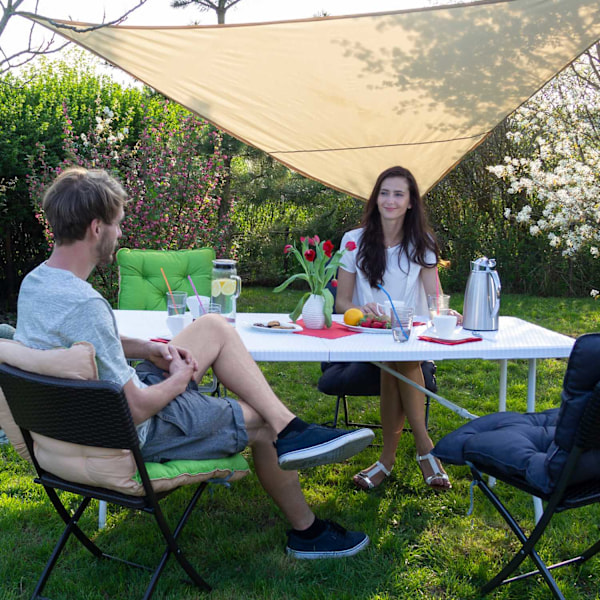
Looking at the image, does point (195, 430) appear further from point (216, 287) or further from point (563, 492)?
point (563, 492)

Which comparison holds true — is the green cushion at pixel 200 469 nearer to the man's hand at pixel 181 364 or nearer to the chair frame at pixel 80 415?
the chair frame at pixel 80 415

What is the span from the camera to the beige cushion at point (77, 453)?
1.73 m

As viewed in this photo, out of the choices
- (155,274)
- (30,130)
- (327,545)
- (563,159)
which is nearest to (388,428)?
(327,545)

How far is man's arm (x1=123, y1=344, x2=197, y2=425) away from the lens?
187cm

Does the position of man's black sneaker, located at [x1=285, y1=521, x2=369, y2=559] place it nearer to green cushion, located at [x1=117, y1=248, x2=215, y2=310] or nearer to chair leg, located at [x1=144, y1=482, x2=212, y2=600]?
chair leg, located at [x1=144, y1=482, x2=212, y2=600]

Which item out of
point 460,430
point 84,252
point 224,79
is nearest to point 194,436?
point 84,252

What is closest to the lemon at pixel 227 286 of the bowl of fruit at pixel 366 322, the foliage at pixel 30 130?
the bowl of fruit at pixel 366 322

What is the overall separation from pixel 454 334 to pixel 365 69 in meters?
1.87

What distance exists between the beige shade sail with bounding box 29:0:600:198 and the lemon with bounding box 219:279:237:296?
152 centimetres

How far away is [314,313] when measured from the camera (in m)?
2.73

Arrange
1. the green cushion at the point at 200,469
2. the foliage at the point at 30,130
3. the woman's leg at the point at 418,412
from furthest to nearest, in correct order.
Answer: the foliage at the point at 30,130 < the woman's leg at the point at 418,412 < the green cushion at the point at 200,469

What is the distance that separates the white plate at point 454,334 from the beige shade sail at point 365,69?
174 cm

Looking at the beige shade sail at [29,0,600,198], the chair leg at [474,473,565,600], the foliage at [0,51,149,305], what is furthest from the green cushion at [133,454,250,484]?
the foliage at [0,51,149,305]

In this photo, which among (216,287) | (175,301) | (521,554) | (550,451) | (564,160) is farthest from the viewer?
(564,160)
